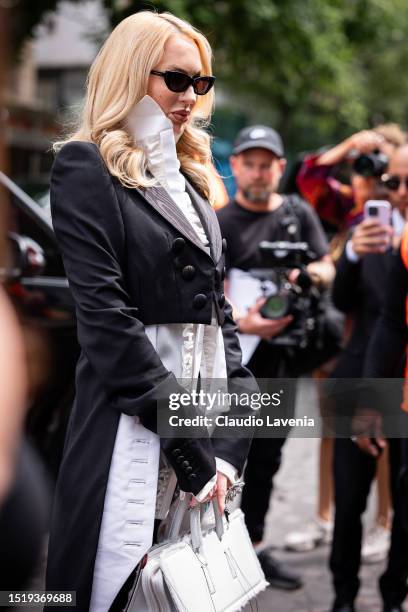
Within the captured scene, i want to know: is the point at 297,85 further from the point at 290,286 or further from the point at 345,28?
the point at 290,286

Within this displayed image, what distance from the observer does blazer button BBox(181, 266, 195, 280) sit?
2260 mm

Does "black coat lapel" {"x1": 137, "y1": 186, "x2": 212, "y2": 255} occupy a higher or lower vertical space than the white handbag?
higher

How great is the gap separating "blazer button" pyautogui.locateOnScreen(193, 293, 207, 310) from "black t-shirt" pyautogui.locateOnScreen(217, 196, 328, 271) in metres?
1.72

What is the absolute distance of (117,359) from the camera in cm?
215

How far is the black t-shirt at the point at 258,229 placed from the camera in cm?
401

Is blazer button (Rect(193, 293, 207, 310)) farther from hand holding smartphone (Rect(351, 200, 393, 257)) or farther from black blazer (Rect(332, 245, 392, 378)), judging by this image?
black blazer (Rect(332, 245, 392, 378))

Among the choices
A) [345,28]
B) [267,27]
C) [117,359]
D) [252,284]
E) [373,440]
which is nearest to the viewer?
[117,359]

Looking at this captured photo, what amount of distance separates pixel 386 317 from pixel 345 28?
36.8ft

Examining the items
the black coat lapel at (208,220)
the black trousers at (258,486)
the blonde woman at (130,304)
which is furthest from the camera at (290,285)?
the blonde woman at (130,304)

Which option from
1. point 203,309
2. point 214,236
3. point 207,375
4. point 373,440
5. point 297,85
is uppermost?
point 297,85

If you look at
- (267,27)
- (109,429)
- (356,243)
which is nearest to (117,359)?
(109,429)

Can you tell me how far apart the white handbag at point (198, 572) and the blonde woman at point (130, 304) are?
64 mm

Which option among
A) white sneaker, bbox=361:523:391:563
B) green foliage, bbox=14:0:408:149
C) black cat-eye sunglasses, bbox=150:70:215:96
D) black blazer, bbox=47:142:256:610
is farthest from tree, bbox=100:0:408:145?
black blazer, bbox=47:142:256:610

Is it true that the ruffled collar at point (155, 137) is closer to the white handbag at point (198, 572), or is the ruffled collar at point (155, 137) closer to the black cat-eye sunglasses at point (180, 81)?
the black cat-eye sunglasses at point (180, 81)
